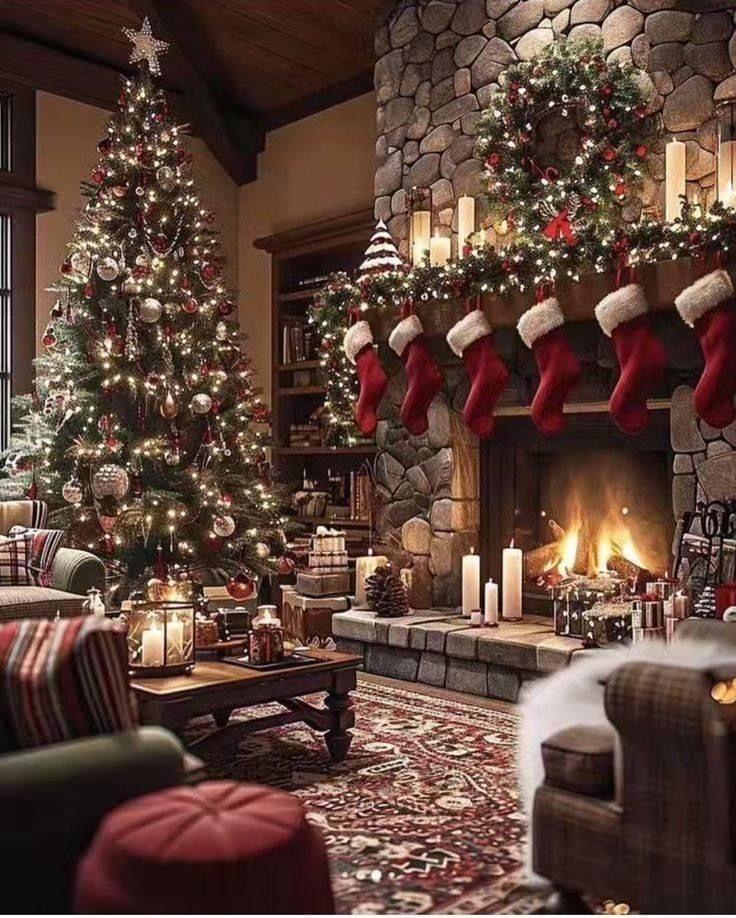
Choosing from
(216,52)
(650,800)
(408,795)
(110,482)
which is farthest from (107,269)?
(650,800)

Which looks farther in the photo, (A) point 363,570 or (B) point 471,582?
(A) point 363,570

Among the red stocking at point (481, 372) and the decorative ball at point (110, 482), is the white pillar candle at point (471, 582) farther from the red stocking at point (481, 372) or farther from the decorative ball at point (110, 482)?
the decorative ball at point (110, 482)

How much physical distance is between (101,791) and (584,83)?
3866 mm

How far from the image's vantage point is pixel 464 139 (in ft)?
16.9

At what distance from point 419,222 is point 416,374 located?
87 centimetres

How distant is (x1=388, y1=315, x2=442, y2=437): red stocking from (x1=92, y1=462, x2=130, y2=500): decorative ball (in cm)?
156

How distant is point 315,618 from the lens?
533 centimetres

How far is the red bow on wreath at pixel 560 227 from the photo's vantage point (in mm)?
4480

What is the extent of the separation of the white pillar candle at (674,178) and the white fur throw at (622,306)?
0.38 metres

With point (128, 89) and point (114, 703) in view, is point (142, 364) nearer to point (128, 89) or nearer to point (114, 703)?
point (128, 89)

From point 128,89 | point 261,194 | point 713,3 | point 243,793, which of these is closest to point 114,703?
point 243,793

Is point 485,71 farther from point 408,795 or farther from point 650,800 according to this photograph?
point 650,800

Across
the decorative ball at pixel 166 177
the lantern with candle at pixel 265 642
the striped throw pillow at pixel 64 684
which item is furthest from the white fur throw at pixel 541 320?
the striped throw pillow at pixel 64 684

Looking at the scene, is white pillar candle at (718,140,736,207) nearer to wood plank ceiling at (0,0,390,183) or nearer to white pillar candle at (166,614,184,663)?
wood plank ceiling at (0,0,390,183)
